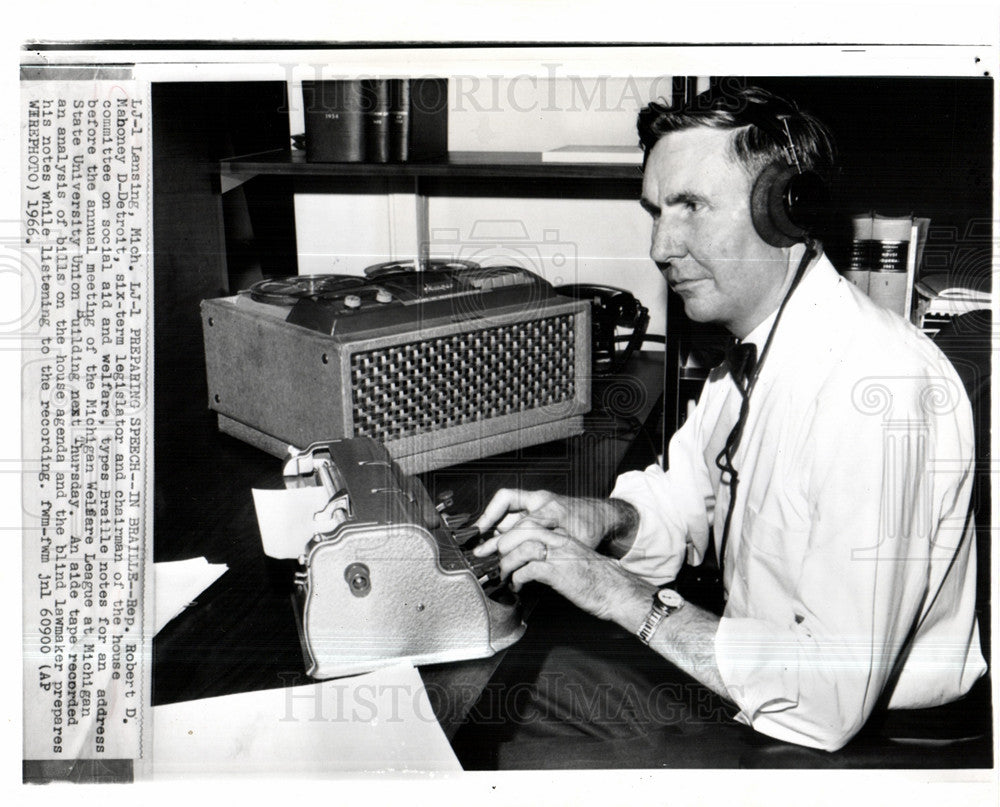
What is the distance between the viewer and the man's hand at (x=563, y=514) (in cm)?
120

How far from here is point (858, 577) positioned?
3.37 ft

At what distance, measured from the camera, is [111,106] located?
44.3 inches

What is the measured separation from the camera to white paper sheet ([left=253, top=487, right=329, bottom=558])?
109cm

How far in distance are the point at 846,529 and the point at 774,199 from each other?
1.32 ft

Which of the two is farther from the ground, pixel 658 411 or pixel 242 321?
pixel 242 321

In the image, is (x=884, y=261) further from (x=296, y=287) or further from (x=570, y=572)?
(x=296, y=287)

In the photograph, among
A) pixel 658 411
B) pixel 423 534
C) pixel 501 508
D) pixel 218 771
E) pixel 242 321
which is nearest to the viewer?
pixel 423 534

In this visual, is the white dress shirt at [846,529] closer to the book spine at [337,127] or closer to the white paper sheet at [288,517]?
the white paper sheet at [288,517]

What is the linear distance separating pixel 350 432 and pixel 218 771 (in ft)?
1.47

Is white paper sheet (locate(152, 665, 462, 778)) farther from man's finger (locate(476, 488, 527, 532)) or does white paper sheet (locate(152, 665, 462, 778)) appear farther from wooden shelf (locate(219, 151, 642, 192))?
wooden shelf (locate(219, 151, 642, 192))

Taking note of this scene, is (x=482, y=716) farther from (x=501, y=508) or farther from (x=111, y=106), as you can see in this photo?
(x=111, y=106)

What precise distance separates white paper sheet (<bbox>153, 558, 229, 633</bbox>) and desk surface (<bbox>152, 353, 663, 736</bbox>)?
0.04 ft

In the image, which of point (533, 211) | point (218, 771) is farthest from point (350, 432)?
point (533, 211)

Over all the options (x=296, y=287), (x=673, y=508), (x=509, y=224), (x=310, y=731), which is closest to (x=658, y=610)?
(x=673, y=508)
